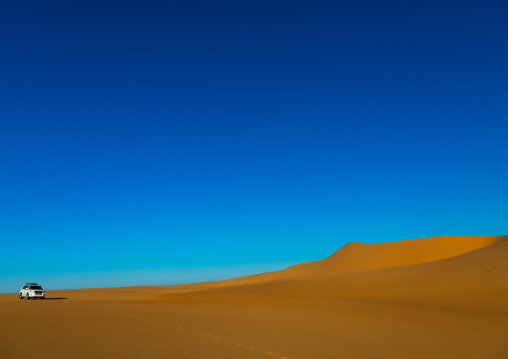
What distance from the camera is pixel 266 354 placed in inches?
524

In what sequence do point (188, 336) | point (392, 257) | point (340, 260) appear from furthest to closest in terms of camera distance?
point (340, 260), point (392, 257), point (188, 336)

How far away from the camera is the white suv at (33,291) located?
50.0 metres

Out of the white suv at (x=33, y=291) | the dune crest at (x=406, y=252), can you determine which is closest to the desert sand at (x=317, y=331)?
the white suv at (x=33, y=291)

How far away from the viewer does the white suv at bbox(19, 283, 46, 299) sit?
50031 mm

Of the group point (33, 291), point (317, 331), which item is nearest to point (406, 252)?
point (33, 291)

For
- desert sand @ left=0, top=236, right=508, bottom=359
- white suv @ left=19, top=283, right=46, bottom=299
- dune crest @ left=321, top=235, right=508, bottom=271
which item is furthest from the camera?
dune crest @ left=321, top=235, right=508, bottom=271

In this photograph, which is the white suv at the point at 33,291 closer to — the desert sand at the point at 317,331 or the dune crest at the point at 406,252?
the desert sand at the point at 317,331

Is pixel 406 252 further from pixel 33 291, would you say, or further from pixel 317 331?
pixel 317 331

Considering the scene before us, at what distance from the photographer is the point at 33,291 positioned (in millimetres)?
50156

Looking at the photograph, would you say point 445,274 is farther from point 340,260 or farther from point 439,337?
point 340,260

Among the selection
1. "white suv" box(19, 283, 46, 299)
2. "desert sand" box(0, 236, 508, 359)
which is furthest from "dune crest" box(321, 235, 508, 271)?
"white suv" box(19, 283, 46, 299)

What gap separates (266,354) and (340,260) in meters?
74.7

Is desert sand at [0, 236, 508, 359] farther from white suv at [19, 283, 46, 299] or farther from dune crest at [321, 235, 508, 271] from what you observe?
dune crest at [321, 235, 508, 271]

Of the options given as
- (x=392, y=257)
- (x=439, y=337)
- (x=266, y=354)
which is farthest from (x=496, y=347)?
(x=392, y=257)
